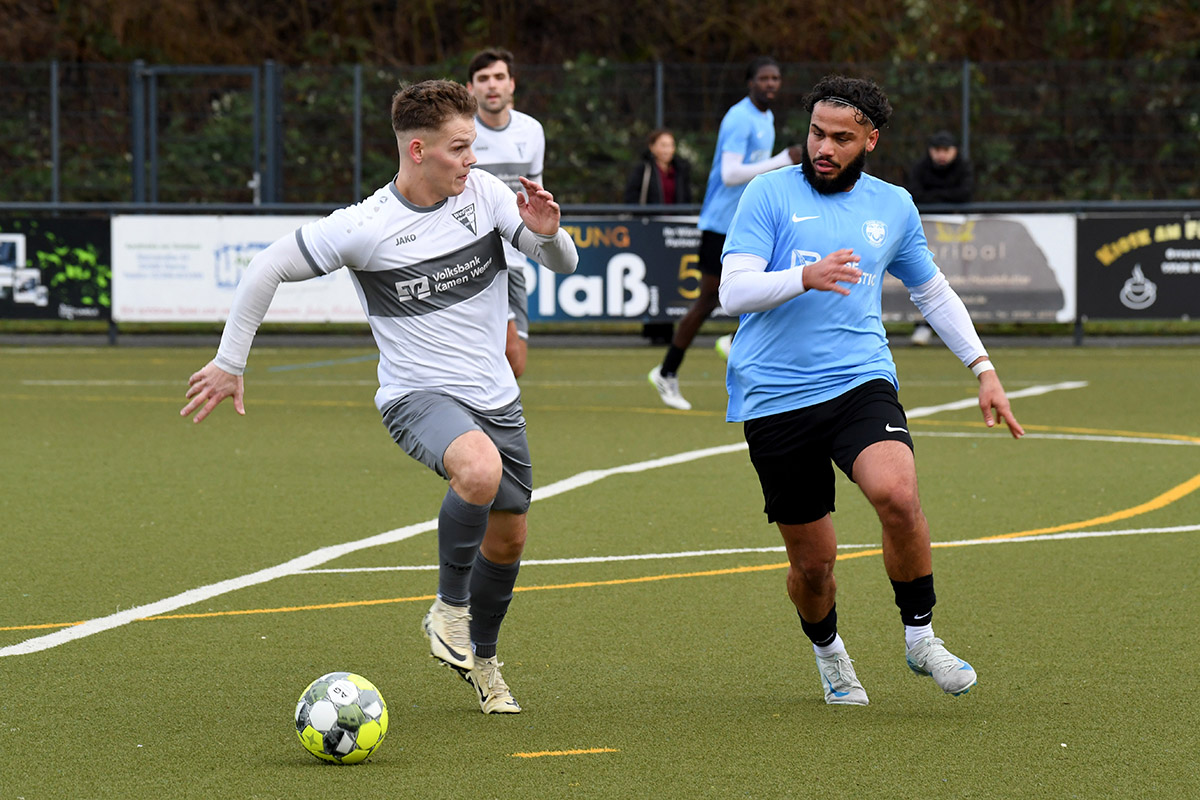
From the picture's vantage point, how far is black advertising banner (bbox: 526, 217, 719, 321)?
1906 centimetres

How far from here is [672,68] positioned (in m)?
22.5

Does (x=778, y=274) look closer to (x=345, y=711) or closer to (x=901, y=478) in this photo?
(x=901, y=478)

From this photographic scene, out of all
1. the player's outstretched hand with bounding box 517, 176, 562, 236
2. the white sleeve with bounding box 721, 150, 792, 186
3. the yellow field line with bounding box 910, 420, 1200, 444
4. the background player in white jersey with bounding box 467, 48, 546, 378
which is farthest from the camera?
the white sleeve with bounding box 721, 150, 792, 186

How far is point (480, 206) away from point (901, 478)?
1509mm

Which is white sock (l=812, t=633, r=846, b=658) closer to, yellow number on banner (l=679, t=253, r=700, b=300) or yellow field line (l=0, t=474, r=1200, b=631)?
yellow field line (l=0, t=474, r=1200, b=631)

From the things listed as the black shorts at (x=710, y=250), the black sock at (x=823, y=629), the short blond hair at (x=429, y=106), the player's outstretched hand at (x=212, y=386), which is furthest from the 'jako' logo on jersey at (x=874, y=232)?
the black shorts at (x=710, y=250)

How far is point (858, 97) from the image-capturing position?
A: 543cm

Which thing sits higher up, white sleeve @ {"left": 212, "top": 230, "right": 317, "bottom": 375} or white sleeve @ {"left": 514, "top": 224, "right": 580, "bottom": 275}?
white sleeve @ {"left": 514, "top": 224, "right": 580, "bottom": 275}

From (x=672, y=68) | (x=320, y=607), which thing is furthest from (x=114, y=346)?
(x=320, y=607)

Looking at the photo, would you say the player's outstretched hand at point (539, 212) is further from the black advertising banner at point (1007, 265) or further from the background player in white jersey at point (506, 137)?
the black advertising banner at point (1007, 265)

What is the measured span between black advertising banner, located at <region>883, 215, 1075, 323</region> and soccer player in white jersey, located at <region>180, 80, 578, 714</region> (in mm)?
13690

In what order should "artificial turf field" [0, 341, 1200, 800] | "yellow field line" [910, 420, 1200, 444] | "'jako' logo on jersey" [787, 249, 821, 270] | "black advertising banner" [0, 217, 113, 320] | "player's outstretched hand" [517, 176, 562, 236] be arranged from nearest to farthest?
1. "artificial turf field" [0, 341, 1200, 800]
2. "player's outstretched hand" [517, 176, 562, 236]
3. "'jako' logo on jersey" [787, 249, 821, 270]
4. "yellow field line" [910, 420, 1200, 444]
5. "black advertising banner" [0, 217, 113, 320]

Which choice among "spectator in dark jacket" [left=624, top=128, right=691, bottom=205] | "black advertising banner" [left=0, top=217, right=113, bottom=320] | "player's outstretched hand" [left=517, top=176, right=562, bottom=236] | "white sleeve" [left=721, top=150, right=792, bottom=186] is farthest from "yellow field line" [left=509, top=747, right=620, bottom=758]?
"black advertising banner" [left=0, top=217, right=113, bottom=320]

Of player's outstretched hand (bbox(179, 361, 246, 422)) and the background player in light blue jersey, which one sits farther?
the background player in light blue jersey
